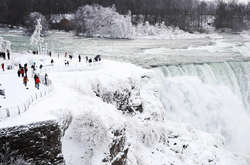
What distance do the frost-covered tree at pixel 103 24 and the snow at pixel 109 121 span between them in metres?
37.2

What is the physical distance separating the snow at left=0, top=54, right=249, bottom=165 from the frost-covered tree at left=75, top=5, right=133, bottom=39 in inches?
1466

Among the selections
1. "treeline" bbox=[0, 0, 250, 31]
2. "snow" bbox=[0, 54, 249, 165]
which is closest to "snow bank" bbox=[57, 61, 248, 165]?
"snow" bbox=[0, 54, 249, 165]

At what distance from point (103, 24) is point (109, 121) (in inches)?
2084

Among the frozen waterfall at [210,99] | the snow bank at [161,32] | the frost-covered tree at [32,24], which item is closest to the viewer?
the frozen waterfall at [210,99]

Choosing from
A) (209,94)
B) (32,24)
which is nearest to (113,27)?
(32,24)

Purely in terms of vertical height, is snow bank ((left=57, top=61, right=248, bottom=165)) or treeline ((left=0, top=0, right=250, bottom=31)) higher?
treeline ((left=0, top=0, right=250, bottom=31))

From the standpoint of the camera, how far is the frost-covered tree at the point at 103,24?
61781mm

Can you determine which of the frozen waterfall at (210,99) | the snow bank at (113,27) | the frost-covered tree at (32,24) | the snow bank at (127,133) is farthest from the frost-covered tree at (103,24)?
the snow bank at (127,133)

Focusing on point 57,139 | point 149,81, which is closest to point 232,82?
point 149,81

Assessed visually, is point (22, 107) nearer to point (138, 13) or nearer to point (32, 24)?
point (32, 24)

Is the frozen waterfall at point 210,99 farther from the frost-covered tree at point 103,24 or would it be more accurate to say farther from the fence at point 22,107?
the frost-covered tree at point 103,24

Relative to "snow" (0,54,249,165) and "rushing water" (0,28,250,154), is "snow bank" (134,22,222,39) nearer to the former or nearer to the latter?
"rushing water" (0,28,250,154)

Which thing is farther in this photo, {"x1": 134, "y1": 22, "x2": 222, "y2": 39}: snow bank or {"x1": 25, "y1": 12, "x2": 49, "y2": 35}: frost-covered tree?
{"x1": 134, "y1": 22, "x2": 222, "y2": 39}: snow bank

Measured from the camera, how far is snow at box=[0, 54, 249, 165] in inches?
500
